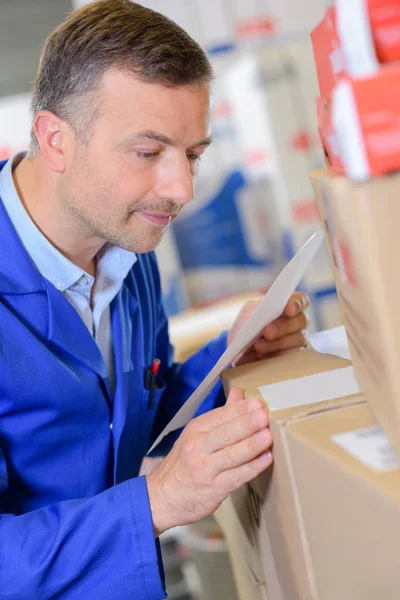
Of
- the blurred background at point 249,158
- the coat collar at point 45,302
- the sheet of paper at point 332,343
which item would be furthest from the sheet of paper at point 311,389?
the blurred background at point 249,158

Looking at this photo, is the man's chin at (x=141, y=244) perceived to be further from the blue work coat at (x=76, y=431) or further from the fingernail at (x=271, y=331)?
the fingernail at (x=271, y=331)

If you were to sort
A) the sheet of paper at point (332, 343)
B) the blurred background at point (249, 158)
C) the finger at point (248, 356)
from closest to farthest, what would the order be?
1. the sheet of paper at point (332, 343)
2. the finger at point (248, 356)
3. the blurred background at point (249, 158)

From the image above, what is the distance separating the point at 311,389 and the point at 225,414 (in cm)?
12

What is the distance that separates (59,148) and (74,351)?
386mm

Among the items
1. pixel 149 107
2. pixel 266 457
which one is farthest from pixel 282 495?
pixel 149 107

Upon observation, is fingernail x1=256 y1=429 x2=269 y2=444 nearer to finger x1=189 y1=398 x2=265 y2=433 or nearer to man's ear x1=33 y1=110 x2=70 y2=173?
finger x1=189 y1=398 x2=265 y2=433

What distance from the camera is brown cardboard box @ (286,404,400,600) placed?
1.99ft

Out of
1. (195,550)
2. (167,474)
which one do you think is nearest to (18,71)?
(195,550)

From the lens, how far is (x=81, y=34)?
1250 mm

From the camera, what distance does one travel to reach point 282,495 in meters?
0.86

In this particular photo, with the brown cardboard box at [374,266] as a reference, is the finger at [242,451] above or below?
below

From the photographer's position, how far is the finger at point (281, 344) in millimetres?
1271

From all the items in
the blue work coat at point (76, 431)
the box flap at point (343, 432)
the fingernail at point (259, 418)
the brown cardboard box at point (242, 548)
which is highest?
the box flap at point (343, 432)

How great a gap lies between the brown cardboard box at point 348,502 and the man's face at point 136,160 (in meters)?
0.57
